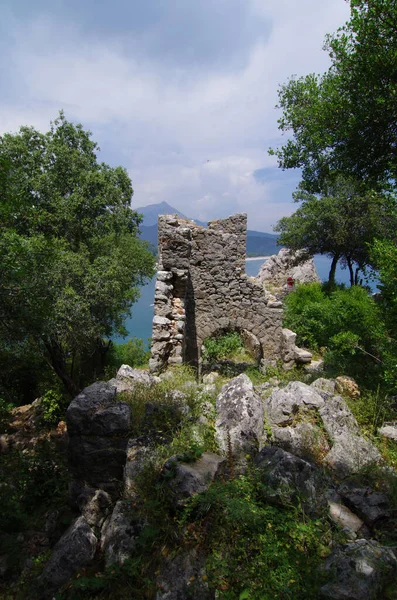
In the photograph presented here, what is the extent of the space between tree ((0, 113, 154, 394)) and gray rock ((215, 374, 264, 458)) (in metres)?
4.76

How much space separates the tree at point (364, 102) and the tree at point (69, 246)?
736cm

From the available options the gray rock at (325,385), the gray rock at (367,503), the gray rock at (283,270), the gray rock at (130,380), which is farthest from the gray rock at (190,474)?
the gray rock at (283,270)

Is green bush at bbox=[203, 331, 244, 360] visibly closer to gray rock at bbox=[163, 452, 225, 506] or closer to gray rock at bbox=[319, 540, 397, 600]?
gray rock at bbox=[163, 452, 225, 506]

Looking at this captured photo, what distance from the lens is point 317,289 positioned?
1886cm

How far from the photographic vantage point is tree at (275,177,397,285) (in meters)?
17.8

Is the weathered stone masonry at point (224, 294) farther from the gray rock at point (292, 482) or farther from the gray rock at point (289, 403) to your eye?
the gray rock at point (292, 482)

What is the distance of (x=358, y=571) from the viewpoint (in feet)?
8.78

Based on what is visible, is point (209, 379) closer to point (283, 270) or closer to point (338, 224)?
point (338, 224)

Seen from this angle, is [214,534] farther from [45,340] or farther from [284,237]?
[284,237]

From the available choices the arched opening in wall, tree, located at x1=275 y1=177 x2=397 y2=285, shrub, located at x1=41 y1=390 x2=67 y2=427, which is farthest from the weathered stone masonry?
tree, located at x1=275 y1=177 x2=397 y2=285

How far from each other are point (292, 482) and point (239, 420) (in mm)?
1231

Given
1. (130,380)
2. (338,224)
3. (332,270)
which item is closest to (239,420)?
(130,380)

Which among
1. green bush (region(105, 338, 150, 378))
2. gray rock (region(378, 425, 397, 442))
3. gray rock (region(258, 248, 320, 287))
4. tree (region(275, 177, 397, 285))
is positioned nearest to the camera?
gray rock (region(378, 425, 397, 442))

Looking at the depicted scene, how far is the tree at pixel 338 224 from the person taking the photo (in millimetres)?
17844
